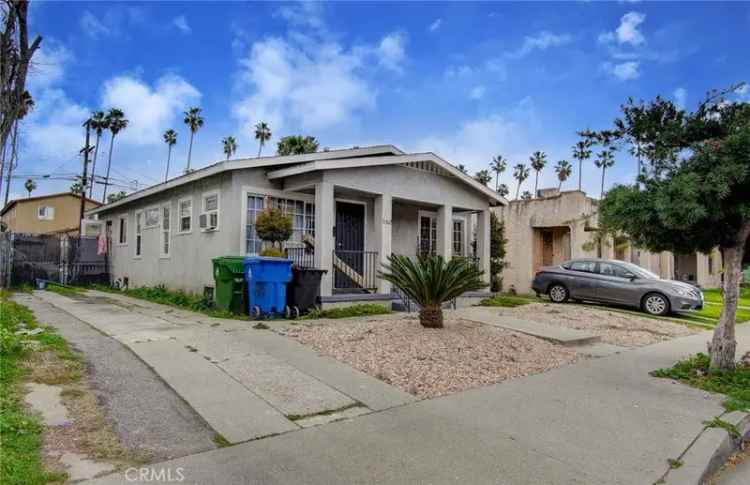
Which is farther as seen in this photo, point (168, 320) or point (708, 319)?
point (708, 319)

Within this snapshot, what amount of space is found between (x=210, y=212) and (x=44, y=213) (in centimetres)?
3350

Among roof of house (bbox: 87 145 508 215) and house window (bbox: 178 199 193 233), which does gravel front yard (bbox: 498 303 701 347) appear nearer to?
roof of house (bbox: 87 145 508 215)

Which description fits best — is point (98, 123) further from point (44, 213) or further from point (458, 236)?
point (458, 236)

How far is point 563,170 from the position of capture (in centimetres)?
5034

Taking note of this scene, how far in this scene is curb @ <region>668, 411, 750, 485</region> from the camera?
3.50 meters

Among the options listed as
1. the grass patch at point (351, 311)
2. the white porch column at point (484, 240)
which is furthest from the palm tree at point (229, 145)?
the grass patch at point (351, 311)

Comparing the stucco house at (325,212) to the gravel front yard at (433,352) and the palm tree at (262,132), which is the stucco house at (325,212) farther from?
the palm tree at (262,132)

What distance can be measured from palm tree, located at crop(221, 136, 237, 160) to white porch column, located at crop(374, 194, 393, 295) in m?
40.6

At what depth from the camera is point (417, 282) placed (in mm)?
8234

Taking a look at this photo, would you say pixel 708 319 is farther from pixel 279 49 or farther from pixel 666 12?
pixel 279 49

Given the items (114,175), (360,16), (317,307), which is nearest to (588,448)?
(317,307)

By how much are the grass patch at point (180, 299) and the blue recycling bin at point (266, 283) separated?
407 mm

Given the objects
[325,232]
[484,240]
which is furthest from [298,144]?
[325,232]

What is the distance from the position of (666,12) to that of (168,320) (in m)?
12.3
